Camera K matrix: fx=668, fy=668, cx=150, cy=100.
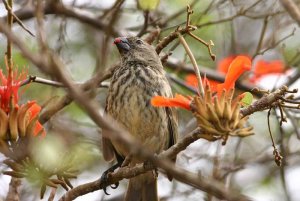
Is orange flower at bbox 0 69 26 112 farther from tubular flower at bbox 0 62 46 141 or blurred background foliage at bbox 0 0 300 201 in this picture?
blurred background foliage at bbox 0 0 300 201

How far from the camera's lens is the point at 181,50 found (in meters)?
6.89

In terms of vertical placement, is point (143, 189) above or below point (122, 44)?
below

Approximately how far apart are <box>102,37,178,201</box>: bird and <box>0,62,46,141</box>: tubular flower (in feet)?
5.41

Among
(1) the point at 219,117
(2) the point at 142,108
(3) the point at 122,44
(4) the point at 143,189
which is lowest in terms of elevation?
(4) the point at 143,189

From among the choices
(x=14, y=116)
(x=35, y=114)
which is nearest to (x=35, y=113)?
(x=35, y=114)

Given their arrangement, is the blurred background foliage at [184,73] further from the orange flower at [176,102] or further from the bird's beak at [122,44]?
the orange flower at [176,102]

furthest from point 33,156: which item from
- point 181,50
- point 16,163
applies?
point 181,50

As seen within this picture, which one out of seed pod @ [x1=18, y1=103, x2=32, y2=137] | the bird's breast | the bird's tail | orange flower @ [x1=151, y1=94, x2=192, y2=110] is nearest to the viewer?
orange flower @ [x1=151, y1=94, x2=192, y2=110]

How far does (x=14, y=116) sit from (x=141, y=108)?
6.11 feet

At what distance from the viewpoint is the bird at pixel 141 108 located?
4406 millimetres

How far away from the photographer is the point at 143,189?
4.86 meters

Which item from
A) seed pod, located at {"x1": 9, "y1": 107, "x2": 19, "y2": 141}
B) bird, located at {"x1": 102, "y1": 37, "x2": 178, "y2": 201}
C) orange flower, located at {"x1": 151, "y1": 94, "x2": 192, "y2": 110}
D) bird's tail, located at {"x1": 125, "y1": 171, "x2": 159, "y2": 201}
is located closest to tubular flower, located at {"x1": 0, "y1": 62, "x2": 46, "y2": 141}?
seed pod, located at {"x1": 9, "y1": 107, "x2": 19, "y2": 141}

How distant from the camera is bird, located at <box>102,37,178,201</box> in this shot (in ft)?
14.5

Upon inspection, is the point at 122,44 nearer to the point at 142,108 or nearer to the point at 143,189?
the point at 142,108
